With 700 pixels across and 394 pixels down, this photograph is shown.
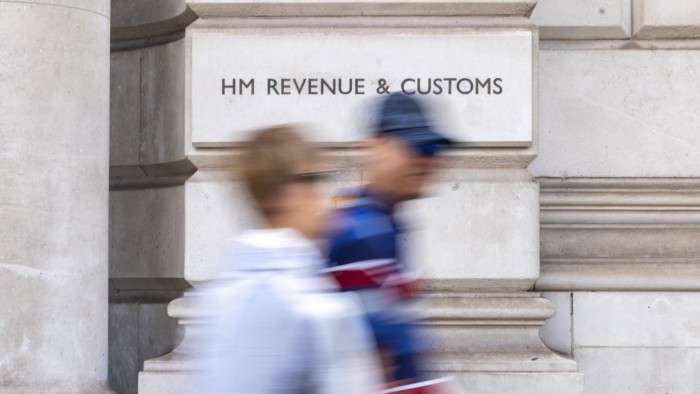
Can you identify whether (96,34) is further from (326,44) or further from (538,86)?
(538,86)

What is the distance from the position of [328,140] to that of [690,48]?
247cm

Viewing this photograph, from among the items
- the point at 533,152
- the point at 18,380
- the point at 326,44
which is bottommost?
the point at 18,380

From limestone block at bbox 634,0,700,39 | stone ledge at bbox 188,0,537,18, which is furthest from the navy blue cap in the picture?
limestone block at bbox 634,0,700,39

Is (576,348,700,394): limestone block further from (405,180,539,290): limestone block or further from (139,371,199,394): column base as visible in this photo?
(139,371,199,394): column base

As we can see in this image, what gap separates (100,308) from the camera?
798 cm

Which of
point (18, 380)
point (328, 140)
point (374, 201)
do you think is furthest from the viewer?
point (328, 140)

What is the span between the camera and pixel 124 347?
9.47m

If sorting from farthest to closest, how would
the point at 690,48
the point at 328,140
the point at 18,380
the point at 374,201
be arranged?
1. the point at 690,48
2. the point at 328,140
3. the point at 18,380
4. the point at 374,201

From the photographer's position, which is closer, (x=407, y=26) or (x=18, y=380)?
(x=18, y=380)

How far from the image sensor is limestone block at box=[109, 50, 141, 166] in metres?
9.40

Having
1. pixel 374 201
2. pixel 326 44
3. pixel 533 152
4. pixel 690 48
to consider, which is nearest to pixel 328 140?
pixel 326 44

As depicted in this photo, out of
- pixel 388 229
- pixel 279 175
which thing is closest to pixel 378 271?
pixel 388 229

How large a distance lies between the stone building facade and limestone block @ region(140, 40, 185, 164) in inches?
0.7

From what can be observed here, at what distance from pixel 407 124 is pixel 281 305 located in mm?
896
